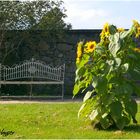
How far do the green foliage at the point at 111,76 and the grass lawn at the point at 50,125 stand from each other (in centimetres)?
24

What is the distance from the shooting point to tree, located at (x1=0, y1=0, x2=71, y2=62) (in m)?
14.8

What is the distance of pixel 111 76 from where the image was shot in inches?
298

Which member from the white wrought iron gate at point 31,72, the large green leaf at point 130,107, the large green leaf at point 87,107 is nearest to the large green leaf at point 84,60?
the large green leaf at point 87,107

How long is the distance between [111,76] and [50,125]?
154cm

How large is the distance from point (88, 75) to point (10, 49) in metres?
7.92

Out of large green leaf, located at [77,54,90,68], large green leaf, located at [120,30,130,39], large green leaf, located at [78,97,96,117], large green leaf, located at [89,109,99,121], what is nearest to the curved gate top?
large green leaf, located at [78,97,96,117]

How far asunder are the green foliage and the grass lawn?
9.5 inches

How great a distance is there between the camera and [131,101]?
24.9 ft

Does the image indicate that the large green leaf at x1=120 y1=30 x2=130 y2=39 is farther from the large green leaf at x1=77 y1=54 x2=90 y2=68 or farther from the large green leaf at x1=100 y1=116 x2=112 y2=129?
the large green leaf at x1=100 y1=116 x2=112 y2=129

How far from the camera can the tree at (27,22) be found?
14.8 meters

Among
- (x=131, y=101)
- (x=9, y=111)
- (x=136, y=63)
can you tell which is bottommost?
(x=9, y=111)

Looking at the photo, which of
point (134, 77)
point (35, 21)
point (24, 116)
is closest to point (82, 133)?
point (134, 77)

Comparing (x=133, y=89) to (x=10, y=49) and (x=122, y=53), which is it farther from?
(x=10, y=49)

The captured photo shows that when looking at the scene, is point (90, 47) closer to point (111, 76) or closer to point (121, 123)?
point (111, 76)
